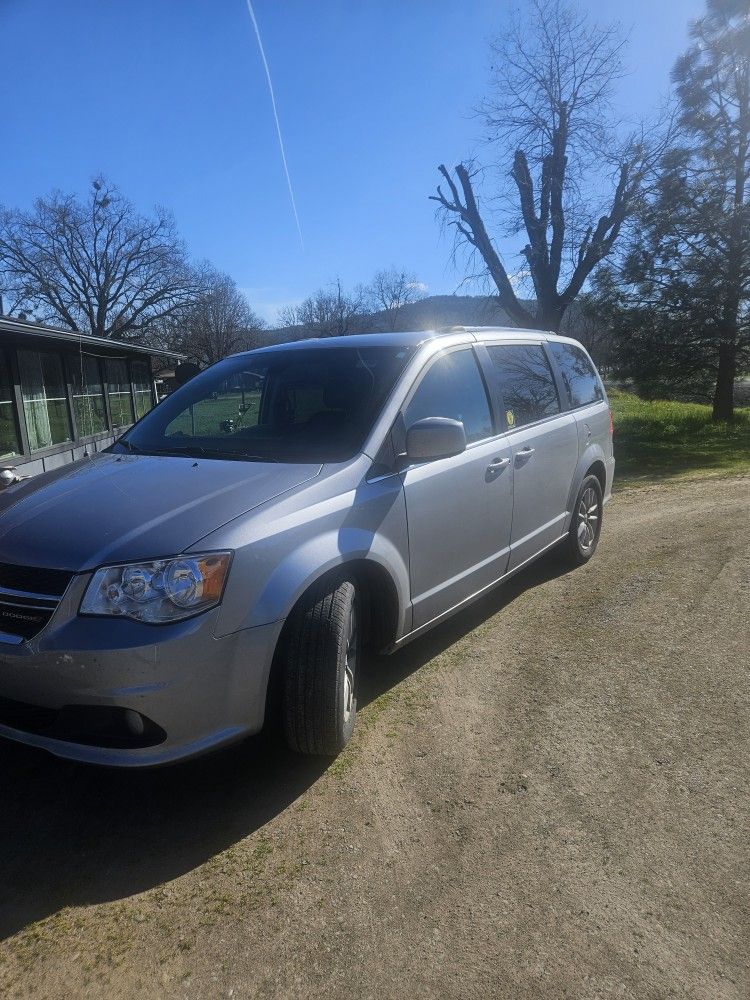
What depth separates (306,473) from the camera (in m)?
3.04

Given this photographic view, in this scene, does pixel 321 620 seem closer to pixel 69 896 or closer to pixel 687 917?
pixel 69 896

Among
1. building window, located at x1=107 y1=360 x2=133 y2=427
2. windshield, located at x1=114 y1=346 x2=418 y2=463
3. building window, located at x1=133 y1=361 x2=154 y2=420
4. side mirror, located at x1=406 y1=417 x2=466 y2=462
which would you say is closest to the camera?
side mirror, located at x1=406 y1=417 x2=466 y2=462

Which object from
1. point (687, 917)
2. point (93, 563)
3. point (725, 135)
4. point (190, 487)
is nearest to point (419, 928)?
point (687, 917)

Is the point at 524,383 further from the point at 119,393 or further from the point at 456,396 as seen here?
the point at 119,393

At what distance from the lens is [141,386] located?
23.3m

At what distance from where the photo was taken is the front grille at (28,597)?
8.12 ft

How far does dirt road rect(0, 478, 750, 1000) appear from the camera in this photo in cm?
200

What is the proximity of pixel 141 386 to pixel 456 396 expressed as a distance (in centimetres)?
2116

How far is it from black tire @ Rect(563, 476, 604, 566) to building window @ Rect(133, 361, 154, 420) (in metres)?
18.5

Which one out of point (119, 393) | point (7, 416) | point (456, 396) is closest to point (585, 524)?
point (456, 396)

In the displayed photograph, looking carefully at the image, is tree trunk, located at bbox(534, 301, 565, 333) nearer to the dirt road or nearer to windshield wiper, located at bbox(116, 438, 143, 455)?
the dirt road

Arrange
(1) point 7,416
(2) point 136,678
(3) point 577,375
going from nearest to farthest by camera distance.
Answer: (2) point 136,678 < (3) point 577,375 < (1) point 7,416

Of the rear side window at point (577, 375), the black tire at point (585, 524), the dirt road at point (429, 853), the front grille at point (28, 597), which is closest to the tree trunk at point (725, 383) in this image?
the rear side window at point (577, 375)

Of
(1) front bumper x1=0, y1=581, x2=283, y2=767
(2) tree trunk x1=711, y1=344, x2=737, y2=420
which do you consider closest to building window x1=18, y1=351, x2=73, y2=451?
(1) front bumper x1=0, y1=581, x2=283, y2=767
